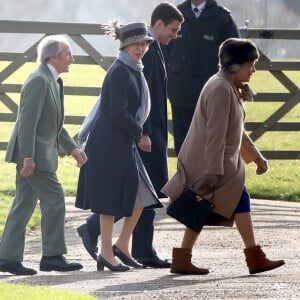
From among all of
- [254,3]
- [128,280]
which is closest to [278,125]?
[128,280]

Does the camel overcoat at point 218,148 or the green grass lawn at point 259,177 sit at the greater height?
the camel overcoat at point 218,148

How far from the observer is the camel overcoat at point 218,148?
9.31 metres

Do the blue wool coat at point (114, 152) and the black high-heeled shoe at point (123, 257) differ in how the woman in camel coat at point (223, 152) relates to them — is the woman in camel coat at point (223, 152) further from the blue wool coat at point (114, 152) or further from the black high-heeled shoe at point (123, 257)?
the black high-heeled shoe at point (123, 257)

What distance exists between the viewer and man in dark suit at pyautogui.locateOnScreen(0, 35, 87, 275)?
9586 mm

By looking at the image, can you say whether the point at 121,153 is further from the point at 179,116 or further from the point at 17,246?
the point at 179,116

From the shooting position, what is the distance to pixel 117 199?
9.77 m

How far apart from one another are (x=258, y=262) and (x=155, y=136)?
49.4 inches

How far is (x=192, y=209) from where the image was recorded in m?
9.45

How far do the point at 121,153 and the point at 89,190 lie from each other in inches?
13.2

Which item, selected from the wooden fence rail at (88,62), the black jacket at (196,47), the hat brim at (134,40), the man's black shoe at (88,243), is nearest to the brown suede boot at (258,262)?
the man's black shoe at (88,243)

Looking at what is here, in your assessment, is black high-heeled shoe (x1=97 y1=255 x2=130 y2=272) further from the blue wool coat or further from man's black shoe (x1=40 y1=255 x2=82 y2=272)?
the blue wool coat

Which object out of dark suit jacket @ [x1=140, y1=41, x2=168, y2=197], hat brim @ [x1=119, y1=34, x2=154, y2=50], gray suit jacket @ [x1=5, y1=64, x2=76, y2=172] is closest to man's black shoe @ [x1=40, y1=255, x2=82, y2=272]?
gray suit jacket @ [x1=5, y1=64, x2=76, y2=172]

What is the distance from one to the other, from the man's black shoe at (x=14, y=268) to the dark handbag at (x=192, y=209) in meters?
1.00

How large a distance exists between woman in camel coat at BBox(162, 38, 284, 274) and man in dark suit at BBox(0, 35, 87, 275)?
696mm
